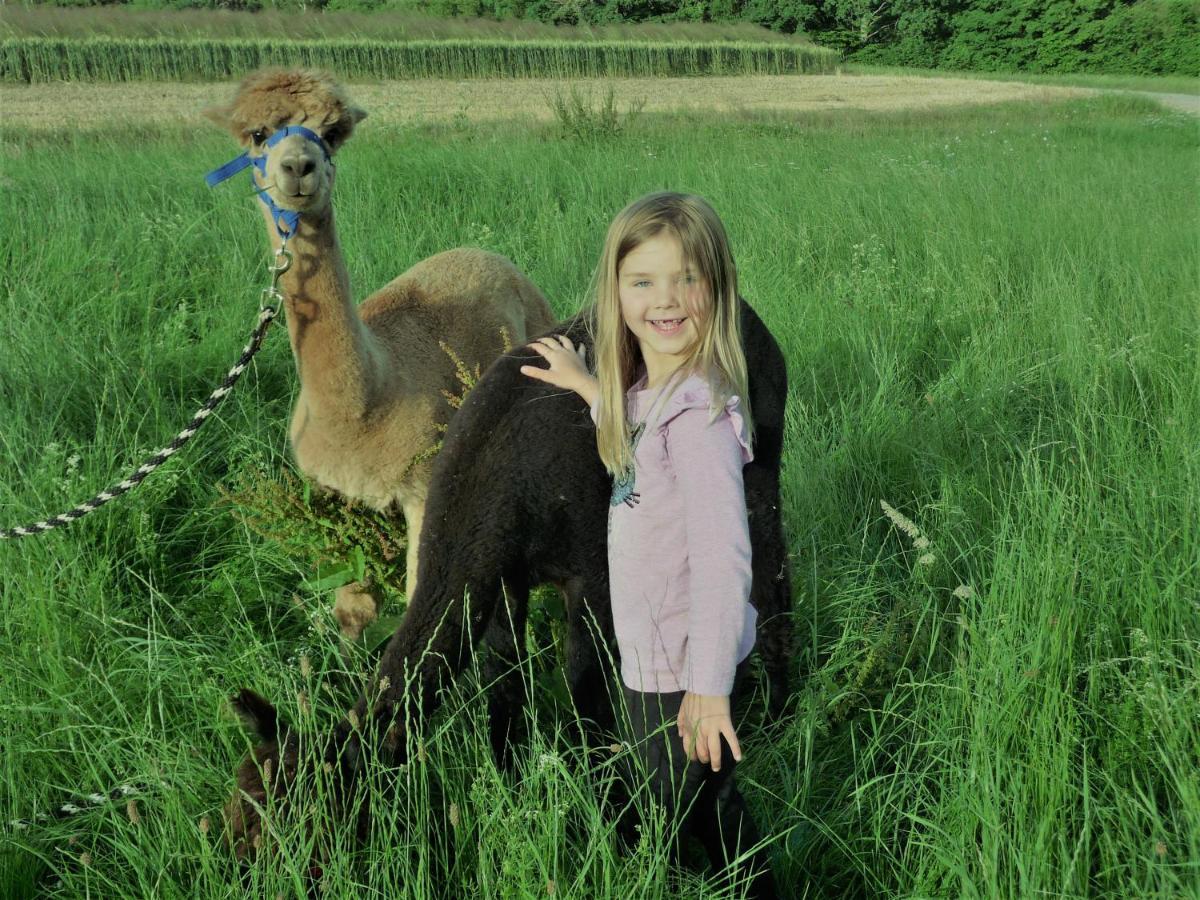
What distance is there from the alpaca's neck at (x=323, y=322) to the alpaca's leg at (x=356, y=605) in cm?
71

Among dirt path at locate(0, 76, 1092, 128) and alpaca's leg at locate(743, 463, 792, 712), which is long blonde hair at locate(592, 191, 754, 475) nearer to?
alpaca's leg at locate(743, 463, 792, 712)

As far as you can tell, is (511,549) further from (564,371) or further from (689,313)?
(689,313)

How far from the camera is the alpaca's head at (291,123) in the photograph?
106 inches

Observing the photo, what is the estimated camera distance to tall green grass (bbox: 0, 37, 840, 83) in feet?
56.1

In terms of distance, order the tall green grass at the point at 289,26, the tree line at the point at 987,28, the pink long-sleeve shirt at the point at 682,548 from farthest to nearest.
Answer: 1. the tree line at the point at 987,28
2. the tall green grass at the point at 289,26
3. the pink long-sleeve shirt at the point at 682,548

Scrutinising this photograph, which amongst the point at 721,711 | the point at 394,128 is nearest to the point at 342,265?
the point at 721,711

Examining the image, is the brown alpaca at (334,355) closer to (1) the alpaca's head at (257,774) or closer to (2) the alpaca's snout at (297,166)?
(2) the alpaca's snout at (297,166)

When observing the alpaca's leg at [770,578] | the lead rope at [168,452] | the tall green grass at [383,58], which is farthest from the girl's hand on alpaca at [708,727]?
the tall green grass at [383,58]

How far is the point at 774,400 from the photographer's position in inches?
81.0

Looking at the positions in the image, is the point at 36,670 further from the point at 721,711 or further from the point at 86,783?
the point at 721,711

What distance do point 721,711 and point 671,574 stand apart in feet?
0.92

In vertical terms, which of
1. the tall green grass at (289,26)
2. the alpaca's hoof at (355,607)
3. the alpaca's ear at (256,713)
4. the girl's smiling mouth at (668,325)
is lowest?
the alpaca's hoof at (355,607)

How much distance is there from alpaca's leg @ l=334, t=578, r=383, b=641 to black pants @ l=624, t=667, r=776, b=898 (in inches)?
62.1

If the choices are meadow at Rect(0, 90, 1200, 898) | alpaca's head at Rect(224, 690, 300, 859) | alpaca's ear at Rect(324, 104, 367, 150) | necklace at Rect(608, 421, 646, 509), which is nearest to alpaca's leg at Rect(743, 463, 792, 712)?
meadow at Rect(0, 90, 1200, 898)
